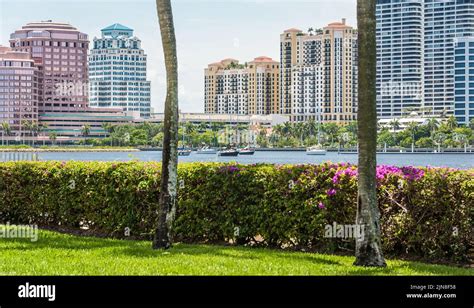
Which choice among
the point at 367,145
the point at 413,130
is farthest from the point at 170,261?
the point at 413,130

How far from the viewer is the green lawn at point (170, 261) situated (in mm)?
11062

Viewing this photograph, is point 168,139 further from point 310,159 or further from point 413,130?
point 413,130

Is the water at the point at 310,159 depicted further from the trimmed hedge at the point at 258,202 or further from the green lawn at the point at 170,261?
the green lawn at the point at 170,261

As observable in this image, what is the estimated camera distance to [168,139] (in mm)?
13883

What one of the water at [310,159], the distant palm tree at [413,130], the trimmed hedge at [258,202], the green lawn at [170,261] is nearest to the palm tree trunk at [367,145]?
the green lawn at [170,261]

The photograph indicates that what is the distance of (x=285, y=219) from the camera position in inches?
558

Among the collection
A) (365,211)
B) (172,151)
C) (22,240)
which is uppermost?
(172,151)

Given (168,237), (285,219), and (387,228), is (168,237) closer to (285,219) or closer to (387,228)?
(285,219)

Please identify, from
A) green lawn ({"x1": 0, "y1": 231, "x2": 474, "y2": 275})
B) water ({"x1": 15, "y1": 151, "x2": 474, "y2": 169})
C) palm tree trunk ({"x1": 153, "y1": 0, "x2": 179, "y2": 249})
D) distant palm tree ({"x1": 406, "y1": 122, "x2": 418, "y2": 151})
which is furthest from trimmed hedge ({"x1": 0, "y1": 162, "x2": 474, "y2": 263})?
distant palm tree ({"x1": 406, "y1": 122, "x2": 418, "y2": 151})

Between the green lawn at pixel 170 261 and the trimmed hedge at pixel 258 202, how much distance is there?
0.66 meters

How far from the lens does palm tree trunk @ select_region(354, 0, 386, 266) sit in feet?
39.4
